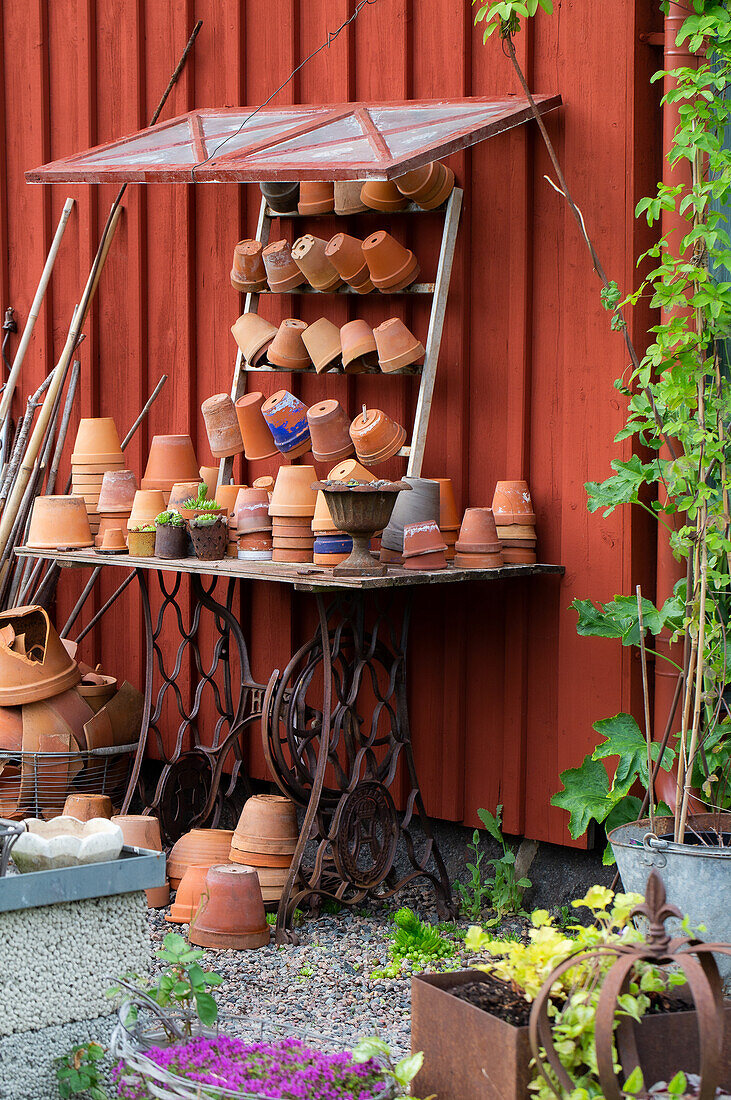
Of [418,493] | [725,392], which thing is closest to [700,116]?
[725,392]

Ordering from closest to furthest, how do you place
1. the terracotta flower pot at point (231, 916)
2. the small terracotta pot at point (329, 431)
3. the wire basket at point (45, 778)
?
the terracotta flower pot at point (231, 916), the small terracotta pot at point (329, 431), the wire basket at point (45, 778)

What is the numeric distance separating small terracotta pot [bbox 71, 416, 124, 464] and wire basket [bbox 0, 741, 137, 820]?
1.14m

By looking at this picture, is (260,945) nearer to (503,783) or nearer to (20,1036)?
(503,783)

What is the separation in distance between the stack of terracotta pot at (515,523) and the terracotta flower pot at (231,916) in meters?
1.31

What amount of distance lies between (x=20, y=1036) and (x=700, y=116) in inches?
109

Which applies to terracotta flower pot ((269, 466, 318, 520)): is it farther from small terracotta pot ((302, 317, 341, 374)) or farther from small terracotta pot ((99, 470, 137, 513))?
small terracotta pot ((99, 470, 137, 513))

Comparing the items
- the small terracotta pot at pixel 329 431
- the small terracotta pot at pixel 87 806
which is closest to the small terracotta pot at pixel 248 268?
the small terracotta pot at pixel 329 431

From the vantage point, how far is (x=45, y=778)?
495 centimetres

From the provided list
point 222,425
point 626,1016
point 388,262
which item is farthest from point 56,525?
point 626,1016

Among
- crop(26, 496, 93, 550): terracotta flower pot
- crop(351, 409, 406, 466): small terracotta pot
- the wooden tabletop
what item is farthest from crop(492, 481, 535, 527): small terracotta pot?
crop(26, 496, 93, 550): terracotta flower pot

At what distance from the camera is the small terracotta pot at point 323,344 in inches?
181

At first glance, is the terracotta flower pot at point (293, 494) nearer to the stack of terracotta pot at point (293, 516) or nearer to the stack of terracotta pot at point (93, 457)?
the stack of terracotta pot at point (293, 516)

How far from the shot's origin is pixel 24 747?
16.2 ft

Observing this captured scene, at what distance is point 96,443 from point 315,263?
124 centimetres
